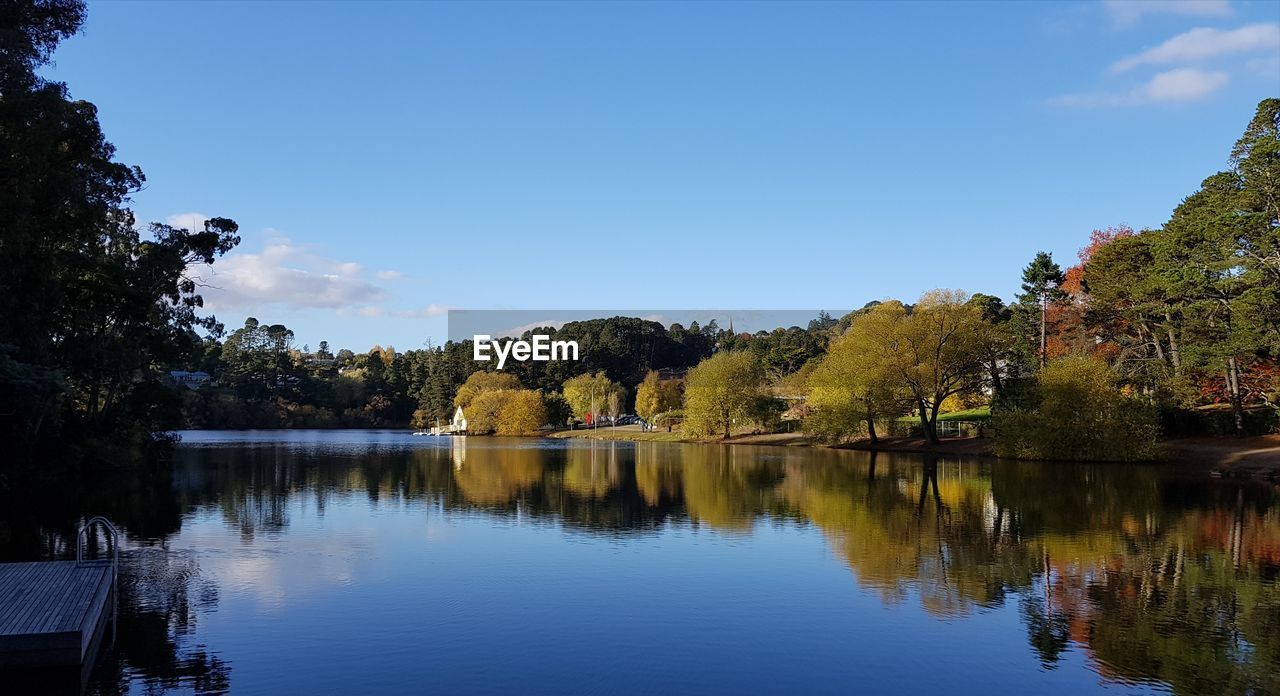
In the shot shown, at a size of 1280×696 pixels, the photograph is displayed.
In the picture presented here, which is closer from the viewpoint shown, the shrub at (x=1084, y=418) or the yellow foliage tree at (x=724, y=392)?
the shrub at (x=1084, y=418)

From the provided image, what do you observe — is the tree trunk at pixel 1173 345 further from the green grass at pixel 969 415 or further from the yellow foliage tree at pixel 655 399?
the yellow foliage tree at pixel 655 399

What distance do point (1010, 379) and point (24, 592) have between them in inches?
2156

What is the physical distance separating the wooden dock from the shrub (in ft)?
149

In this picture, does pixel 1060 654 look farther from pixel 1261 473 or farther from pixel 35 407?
pixel 1261 473

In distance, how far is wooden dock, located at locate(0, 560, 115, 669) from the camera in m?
10.9

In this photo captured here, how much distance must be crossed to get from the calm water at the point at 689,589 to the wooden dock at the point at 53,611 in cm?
60

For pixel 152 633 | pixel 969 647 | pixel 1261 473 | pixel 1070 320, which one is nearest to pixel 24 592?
pixel 152 633

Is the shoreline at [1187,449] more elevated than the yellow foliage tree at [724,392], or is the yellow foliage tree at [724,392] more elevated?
the yellow foliage tree at [724,392]

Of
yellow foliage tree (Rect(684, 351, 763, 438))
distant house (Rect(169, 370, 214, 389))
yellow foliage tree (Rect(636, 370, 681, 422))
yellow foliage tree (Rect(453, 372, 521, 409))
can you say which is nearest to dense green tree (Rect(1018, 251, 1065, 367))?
yellow foliage tree (Rect(684, 351, 763, 438))

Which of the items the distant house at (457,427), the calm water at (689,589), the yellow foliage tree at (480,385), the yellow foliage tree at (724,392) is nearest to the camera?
the calm water at (689,589)

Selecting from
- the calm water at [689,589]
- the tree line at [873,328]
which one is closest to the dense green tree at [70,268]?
the tree line at [873,328]

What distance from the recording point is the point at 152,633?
43.0 ft

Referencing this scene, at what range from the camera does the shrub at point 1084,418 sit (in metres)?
46.6

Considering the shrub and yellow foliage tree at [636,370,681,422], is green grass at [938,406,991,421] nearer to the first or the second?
the shrub
